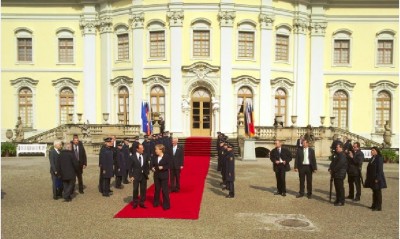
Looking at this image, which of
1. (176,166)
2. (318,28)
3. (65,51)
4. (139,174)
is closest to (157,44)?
(65,51)

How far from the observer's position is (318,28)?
104 feet

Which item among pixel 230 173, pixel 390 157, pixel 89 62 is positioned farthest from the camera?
pixel 89 62

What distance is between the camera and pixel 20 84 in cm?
3253

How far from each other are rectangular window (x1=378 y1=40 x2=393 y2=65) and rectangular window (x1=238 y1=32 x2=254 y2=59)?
11.1m

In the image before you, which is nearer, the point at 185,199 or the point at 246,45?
the point at 185,199

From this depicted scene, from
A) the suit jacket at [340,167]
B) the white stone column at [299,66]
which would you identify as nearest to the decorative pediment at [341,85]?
the white stone column at [299,66]

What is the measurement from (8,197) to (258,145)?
16.7 metres

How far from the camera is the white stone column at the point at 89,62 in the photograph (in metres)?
31.7

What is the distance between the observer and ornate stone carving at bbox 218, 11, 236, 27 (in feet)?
92.6

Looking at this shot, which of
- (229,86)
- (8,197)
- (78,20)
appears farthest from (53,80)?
(8,197)

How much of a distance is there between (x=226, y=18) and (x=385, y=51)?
547 inches

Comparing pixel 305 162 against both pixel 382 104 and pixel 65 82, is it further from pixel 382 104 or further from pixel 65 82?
pixel 65 82

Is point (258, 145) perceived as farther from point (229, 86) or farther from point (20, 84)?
point (20, 84)

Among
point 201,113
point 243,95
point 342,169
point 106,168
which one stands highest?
point 243,95
